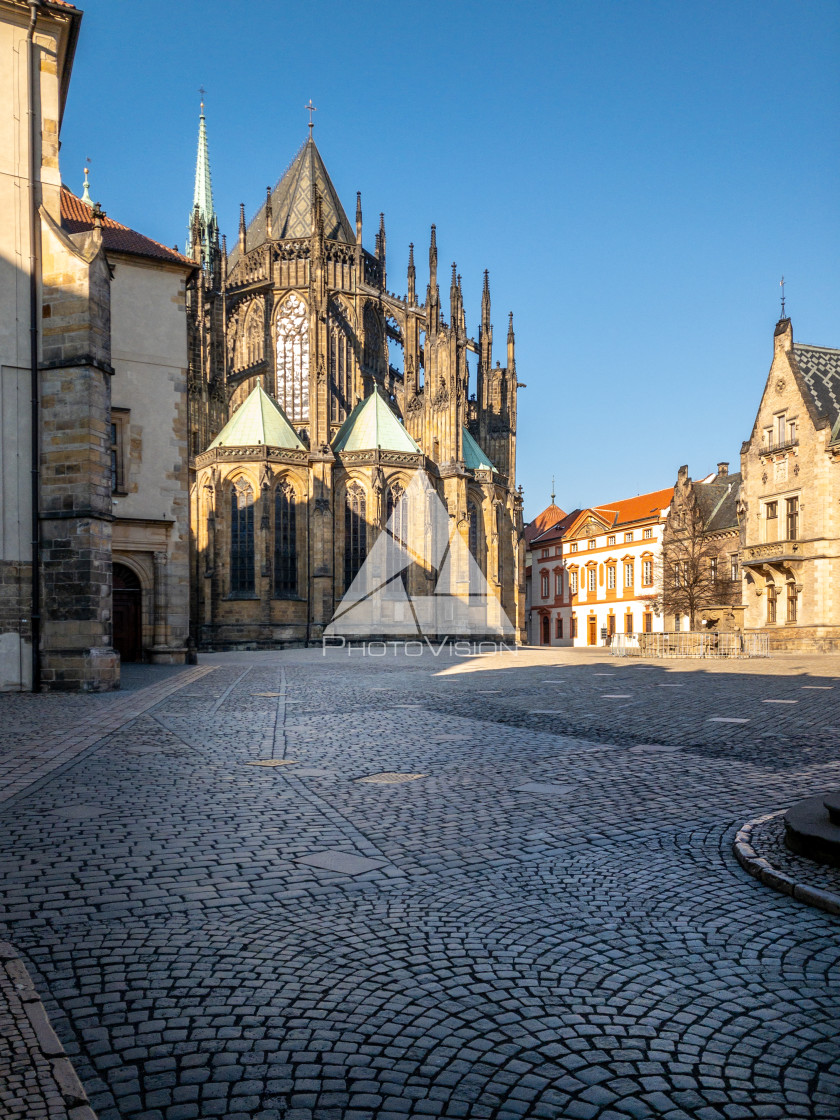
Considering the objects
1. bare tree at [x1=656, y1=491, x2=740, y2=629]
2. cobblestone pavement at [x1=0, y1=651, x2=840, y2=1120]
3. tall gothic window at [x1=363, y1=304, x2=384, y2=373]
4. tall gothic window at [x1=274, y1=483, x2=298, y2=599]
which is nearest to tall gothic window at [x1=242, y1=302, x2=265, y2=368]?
tall gothic window at [x1=363, y1=304, x2=384, y2=373]

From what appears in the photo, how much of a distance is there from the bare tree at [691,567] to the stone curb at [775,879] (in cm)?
4091

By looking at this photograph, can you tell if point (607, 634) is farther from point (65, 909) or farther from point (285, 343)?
point (65, 909)

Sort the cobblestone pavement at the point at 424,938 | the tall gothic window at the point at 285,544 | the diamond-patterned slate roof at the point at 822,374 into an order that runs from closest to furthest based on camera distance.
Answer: the cobblestone pavement at the point at 424,938, the diamond-patterned slate roof at the point at 822,374, the tall gothic window at the point at 285,544

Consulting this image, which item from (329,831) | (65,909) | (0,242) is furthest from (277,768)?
(0,242)

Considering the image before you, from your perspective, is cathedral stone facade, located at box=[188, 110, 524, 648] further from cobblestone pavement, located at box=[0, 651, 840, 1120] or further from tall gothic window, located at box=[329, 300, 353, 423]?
cobblestone pavement, located at box=[0, 651, 840, 1120]

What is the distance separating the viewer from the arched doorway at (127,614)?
24.9m

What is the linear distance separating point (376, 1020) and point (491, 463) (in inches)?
2080

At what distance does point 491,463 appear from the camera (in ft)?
181

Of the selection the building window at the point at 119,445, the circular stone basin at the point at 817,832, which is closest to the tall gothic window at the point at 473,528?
the building window at the point at 119,445

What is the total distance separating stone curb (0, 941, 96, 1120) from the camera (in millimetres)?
2482

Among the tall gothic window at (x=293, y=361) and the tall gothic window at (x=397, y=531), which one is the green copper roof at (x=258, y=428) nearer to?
the tall gothic window at (x=397, y=531)

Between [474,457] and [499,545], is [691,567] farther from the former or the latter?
[474,457]

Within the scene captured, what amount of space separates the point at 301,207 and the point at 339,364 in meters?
12.7

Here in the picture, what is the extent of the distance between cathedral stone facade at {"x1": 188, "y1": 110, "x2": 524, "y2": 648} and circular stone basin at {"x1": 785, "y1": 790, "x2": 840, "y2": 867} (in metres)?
39.4
